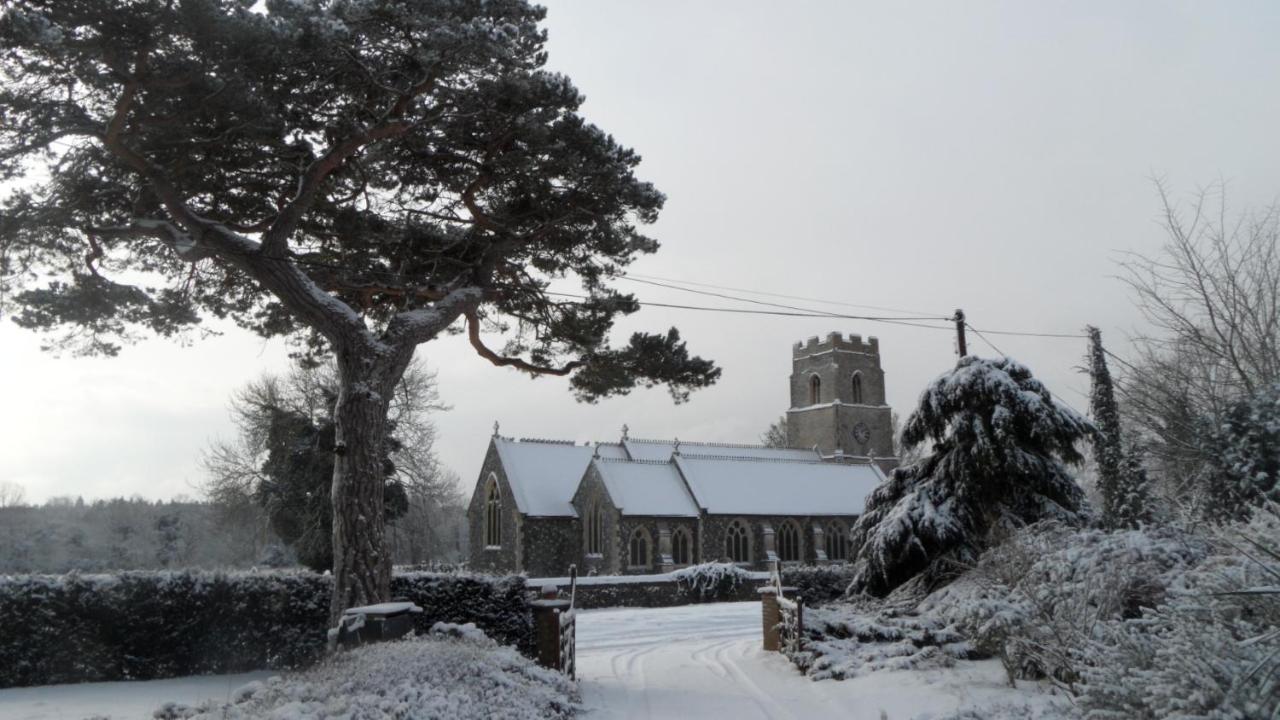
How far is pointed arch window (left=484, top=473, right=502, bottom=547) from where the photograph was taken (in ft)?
126

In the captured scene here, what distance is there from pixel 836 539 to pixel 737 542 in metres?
5.46

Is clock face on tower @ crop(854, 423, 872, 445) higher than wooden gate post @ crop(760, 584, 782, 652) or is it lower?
higher

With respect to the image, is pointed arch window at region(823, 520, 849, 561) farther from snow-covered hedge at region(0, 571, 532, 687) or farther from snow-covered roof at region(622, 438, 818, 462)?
snow-covered hedge at region(0, 571, 532, 687)

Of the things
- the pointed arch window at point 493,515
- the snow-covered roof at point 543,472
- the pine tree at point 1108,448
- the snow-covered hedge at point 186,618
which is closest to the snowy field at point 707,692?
the snow-covered hedge at point 186,618

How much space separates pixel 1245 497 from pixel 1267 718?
10.7 meters

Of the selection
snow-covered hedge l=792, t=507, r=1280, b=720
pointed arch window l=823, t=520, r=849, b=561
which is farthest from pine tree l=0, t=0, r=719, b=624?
pointed arch window l=823, t=520, r=849, b=561

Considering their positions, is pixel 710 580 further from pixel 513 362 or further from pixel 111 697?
pixel 111 697

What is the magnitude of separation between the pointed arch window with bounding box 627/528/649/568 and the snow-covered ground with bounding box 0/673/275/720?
23283mm

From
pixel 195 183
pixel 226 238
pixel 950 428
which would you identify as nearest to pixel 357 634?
pixel 226 238

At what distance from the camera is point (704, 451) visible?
145 ft

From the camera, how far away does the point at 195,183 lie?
11.5 metres

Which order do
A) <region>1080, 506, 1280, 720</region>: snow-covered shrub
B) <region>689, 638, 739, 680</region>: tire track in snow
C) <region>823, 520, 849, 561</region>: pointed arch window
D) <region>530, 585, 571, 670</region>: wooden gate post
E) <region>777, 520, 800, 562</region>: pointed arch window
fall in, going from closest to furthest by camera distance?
1. <region>1080, 506, 1280, 720</region>: snow-covered shrub
2. <region>530, 585, 571, 670</region>: wooden gate post
3. <region>689, 638, 739, 680</region>: tire track in snow
4. <region>777, 520, 800, 562</region>: pointed arch window
5. <region>823, 520, 849, 561</region>: pointed arch window

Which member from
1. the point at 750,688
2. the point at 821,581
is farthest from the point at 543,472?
the point at 750,688

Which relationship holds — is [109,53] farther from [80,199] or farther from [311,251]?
[311,251]
